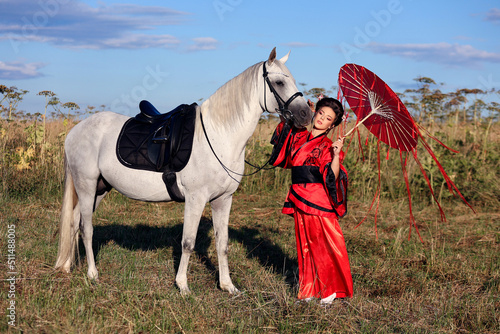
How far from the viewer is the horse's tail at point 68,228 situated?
4457 mm

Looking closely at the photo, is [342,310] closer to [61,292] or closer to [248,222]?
[61,292]

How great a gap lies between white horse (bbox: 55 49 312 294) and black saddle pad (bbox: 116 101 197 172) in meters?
0.07

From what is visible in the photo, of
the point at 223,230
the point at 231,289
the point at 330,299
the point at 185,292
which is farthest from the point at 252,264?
the point at 330,299

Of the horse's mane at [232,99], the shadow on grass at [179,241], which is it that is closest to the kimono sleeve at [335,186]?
the horse's mane at [232,99]

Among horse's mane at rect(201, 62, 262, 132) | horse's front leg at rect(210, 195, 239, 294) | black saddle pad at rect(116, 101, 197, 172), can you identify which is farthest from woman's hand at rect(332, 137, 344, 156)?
black saddle pad at rect(116, 101, 197, 172)

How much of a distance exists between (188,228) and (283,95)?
153 cm

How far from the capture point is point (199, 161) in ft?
13.0

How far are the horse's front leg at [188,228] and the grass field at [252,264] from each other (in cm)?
13

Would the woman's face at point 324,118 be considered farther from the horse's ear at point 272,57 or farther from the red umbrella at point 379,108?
the horse's ear at point 272,57

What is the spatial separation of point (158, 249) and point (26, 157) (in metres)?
4.18

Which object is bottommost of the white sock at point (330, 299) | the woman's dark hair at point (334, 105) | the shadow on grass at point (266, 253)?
the shadow on grass at point (266, 253)

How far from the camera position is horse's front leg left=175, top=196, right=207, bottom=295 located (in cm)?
400

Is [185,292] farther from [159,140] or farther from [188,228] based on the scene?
[159,140]

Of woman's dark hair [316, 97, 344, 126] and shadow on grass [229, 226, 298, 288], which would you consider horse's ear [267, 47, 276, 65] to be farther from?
shadow on grass [229, 226, 298, 288]
